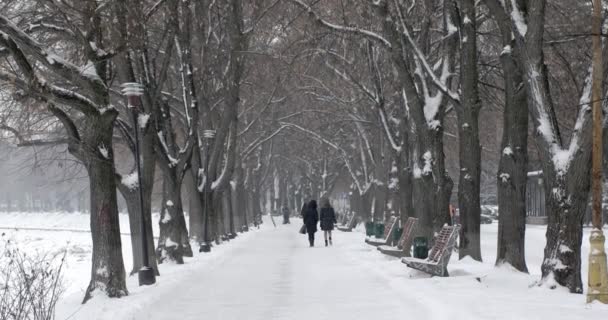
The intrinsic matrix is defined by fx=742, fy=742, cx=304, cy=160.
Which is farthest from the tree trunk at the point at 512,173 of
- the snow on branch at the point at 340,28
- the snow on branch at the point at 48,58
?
the snow on branch at the point at 48,58

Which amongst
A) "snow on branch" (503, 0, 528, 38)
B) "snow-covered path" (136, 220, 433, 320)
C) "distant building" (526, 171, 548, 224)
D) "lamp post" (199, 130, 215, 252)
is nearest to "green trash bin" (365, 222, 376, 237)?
"lamp post" (199, 130, 215, 252)

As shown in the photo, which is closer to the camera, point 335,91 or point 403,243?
point 403,243

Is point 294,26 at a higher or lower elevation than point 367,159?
higher

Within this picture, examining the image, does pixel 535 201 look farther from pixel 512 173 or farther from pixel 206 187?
pixel 512 173

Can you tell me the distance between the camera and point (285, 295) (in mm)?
12562

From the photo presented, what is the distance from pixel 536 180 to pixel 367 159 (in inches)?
588

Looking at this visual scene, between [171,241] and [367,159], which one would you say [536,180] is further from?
[171,241]

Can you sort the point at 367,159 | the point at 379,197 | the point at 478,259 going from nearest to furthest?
the point at 478,259, the point at 379,197, the point at 367,159

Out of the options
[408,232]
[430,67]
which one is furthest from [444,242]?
[408,232]

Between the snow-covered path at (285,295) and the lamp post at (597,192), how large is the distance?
2165 mm

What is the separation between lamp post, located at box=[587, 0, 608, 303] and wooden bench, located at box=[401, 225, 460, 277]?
10.8ft

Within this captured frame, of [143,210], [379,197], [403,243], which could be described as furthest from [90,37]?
[379,197]

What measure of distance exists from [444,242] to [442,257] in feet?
1.11

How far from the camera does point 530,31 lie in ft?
36.1
